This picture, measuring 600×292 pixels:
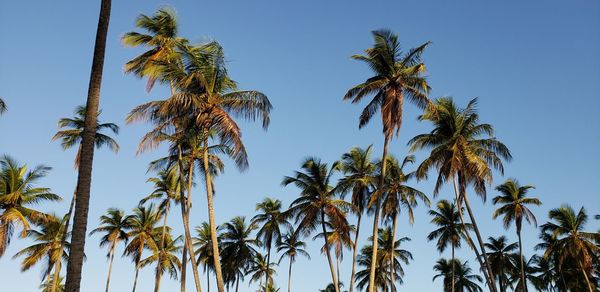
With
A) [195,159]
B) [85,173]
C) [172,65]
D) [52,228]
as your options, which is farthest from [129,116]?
[52,228]

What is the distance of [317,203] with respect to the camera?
35.6 metres

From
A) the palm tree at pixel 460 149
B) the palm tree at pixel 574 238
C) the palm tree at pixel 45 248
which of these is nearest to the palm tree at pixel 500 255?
the palm tree at pixel 574 238

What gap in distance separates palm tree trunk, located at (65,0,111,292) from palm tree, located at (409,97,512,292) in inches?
854

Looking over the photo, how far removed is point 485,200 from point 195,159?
703 inches

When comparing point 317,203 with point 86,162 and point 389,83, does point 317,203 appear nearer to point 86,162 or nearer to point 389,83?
point 389,83

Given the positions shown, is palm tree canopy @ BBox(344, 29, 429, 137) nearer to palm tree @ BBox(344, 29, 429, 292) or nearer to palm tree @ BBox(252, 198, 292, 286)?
palm tree @ BBox(344, 29, 429, 292)

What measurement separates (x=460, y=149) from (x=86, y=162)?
24.5m

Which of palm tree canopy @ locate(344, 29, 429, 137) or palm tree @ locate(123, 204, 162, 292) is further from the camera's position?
palm tree @ locate(123, 204, 162, 292)

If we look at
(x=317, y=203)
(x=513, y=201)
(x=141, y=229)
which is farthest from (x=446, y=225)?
(x=141, y=229)

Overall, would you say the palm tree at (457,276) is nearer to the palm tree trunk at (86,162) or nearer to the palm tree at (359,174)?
the palm tree at (359,174)

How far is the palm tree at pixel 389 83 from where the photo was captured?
81.8 ft

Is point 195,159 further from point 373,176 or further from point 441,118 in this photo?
point 441,118

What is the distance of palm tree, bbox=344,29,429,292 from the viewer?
982 inches

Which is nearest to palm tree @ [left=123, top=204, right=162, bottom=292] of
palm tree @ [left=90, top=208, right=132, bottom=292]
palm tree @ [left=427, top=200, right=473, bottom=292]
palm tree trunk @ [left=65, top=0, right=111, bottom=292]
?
palm tree @ [left=90, top=208, right=132, bottom=292]
